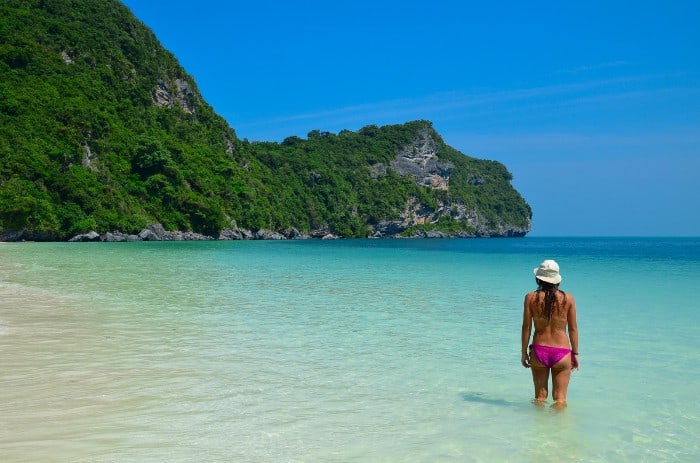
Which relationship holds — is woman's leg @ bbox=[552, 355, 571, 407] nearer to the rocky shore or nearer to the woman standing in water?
the woman standing in water

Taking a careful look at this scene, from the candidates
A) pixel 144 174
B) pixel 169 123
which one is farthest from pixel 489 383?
pixel 169 123

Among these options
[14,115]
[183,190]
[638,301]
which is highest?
[14,115]

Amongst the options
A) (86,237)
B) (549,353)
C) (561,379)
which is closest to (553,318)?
(549,353)

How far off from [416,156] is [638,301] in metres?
140

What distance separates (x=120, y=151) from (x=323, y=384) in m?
70.5

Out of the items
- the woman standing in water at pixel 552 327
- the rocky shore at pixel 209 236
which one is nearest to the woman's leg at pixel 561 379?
the woman standing in water at pixel 552 327

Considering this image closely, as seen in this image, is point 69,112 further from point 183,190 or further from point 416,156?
point 416,156

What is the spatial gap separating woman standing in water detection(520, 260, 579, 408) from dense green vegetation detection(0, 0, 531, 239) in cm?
5092

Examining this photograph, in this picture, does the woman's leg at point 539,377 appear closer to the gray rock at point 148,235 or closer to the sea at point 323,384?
the sea at point 323,384

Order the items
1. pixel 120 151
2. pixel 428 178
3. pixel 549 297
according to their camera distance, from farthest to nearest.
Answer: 1. pixel 428 178
2. pixel 120 151
3. pixel 549 297

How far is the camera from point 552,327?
16.1ft

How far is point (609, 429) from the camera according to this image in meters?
4.69

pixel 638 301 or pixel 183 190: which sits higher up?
pixel 183 190

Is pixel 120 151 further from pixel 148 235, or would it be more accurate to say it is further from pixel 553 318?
pixel 553 318
